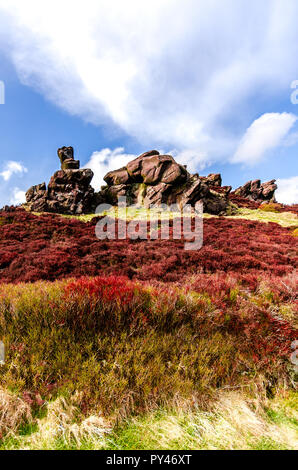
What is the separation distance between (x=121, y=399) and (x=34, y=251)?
11457 mm

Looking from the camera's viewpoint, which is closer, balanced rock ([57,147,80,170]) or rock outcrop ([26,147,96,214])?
rock outcrop ([26,147,96,214])

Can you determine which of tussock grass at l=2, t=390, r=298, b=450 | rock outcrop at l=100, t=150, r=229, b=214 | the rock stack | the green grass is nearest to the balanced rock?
the rock stack

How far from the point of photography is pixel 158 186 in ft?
115

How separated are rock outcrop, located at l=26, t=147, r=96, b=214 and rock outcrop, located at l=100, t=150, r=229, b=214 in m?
3.73

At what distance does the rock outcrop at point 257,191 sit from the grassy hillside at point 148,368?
66.0 m

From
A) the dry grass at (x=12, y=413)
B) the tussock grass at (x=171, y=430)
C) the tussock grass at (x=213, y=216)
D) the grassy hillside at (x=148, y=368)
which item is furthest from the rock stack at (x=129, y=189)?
the tussock grass at (x=171, y=430)

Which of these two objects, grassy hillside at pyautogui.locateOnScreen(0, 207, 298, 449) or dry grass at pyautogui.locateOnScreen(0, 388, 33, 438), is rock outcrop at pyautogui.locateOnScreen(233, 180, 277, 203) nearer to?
grassy hillside at pyautogui.locateOnScreen(0, 207, 298, 449)

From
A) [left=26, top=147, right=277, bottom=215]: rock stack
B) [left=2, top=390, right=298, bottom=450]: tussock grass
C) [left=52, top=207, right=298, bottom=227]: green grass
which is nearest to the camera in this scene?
[left=2, top=390, right=298, bottom=450]: tussock grass

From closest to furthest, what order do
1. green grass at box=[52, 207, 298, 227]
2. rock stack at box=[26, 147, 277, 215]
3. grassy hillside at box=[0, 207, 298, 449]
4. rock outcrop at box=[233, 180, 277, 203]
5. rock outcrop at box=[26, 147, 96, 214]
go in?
grassy hillside at box=[0, 207, 298, 449] < green grass at box=[52, 207, 298, 227] < rock outcrop at box=[26, 147, 96, 214] < rock stack at box=[26, 147, 277, 215] < rock outcrop at box=[233, 180, 277, 203]

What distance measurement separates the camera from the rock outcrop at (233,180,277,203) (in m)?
63.5
